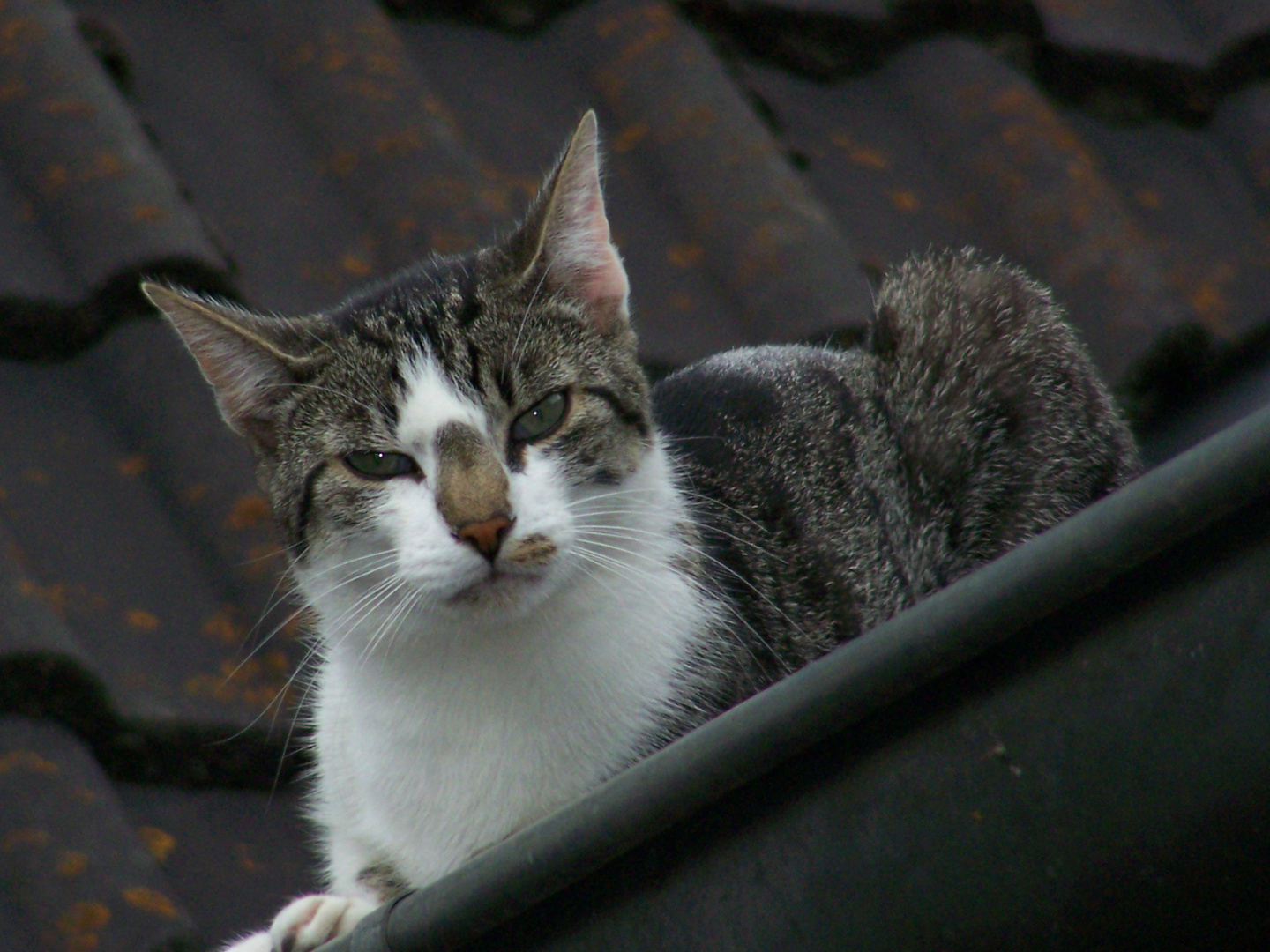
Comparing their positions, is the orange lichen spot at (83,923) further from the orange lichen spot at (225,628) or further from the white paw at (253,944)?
the orange lichen spot at (225,628)

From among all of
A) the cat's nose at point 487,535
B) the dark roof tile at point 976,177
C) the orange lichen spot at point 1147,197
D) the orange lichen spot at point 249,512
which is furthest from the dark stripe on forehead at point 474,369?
the orange lichen spot at point 1147,197

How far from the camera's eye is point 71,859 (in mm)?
1775

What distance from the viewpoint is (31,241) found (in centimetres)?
232

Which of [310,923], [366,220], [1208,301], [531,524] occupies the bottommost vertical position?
[1208,301]

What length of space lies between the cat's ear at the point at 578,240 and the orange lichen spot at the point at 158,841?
825 millimetres

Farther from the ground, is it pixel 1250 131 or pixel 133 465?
pixel 133 465

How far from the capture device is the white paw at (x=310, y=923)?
177cm

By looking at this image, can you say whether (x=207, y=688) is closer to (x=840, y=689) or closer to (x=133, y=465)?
(x=133, y=465)

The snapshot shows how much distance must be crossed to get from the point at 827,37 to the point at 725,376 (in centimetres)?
85

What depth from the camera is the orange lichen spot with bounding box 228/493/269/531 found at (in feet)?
7.19

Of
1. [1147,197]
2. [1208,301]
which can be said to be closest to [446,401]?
[1208,301]

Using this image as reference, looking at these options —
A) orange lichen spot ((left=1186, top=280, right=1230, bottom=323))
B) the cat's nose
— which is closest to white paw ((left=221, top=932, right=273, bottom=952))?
the cat's nose

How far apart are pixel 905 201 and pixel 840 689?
1.85 meters

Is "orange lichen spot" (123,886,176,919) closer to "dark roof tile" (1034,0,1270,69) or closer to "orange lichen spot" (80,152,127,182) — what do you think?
"orange lichen spot" (80,152,127,182)
